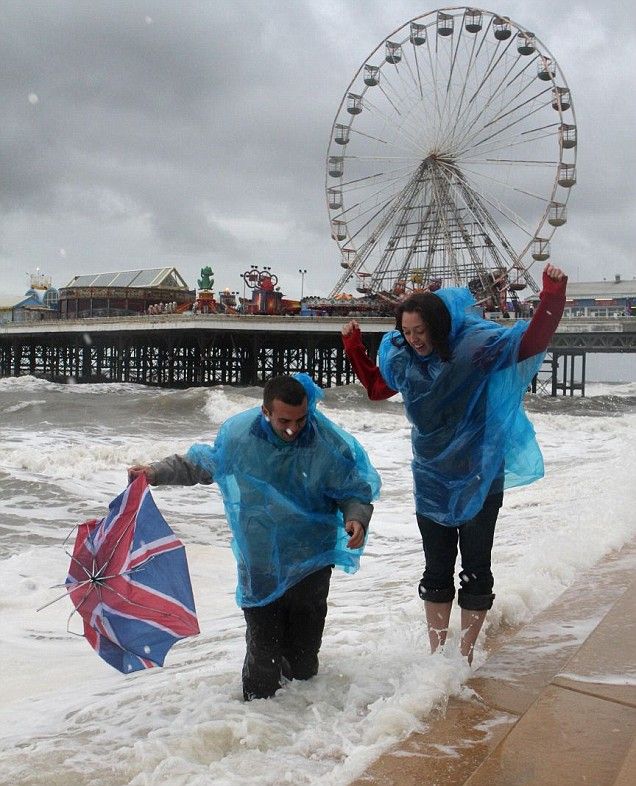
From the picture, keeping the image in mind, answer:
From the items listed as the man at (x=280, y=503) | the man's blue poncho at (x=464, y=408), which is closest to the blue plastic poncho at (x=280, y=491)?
the man at (x=280, y=503)

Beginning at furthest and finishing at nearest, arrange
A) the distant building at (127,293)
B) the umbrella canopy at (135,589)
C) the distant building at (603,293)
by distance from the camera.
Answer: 1. the distant building at (603,293)
2. the distant building at (127,293)
3. the umbrella canopy at (135,589)

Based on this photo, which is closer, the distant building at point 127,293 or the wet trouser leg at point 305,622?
the wet trouser leg at point 305,622

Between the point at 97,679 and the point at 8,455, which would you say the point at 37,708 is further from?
the point at 8,455

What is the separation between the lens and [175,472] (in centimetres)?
240

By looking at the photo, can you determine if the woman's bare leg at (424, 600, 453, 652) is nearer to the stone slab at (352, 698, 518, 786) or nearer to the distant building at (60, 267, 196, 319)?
the stone slab at (352, 698, 518, 786)

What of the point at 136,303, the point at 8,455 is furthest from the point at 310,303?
the point at 8,455

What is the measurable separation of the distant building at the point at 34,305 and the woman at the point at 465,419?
50.1 meters

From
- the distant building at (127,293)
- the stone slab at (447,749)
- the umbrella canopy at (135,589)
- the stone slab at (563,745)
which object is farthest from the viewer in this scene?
the distant building at (127,293)

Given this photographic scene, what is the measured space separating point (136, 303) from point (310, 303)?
A: 16.2 m

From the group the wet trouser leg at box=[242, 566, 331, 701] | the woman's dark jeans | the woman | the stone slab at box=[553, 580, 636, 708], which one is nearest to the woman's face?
the woman

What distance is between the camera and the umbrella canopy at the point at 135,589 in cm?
241

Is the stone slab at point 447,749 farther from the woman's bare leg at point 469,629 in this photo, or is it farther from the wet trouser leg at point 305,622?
the wet trouser leg at point 305,622

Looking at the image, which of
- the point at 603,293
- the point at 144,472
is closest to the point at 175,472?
the point at 144,472

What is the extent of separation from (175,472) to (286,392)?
18.5 inches
